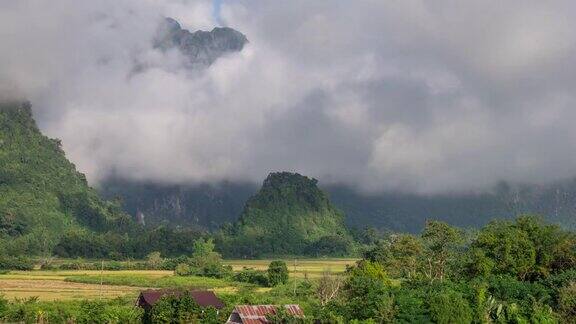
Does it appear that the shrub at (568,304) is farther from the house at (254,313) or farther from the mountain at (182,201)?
the mountain at (182,201)

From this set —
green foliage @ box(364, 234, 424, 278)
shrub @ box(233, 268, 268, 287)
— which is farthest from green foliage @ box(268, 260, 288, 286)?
green foliage @ box(364, 234, 424, 278)

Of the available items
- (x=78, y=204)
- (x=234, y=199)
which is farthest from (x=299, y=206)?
(x=234, y=199)

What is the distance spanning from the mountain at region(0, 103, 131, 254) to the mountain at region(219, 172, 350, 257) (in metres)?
19.8

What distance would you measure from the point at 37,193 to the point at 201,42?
106347mm

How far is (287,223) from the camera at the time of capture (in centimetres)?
10331

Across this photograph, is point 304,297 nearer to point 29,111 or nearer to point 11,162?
point 11,162

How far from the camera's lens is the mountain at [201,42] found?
188m

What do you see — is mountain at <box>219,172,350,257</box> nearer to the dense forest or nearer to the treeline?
the dense forest

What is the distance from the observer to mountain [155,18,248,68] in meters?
188

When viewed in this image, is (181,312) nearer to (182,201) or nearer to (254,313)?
(254,313)

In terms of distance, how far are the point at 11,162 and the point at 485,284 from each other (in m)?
80.0

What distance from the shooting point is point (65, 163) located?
106 metres

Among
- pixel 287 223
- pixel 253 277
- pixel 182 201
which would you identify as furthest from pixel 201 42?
pixel 253 277

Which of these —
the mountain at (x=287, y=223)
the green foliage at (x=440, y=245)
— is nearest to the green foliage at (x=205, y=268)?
the mountain at (x=287, y=223)
